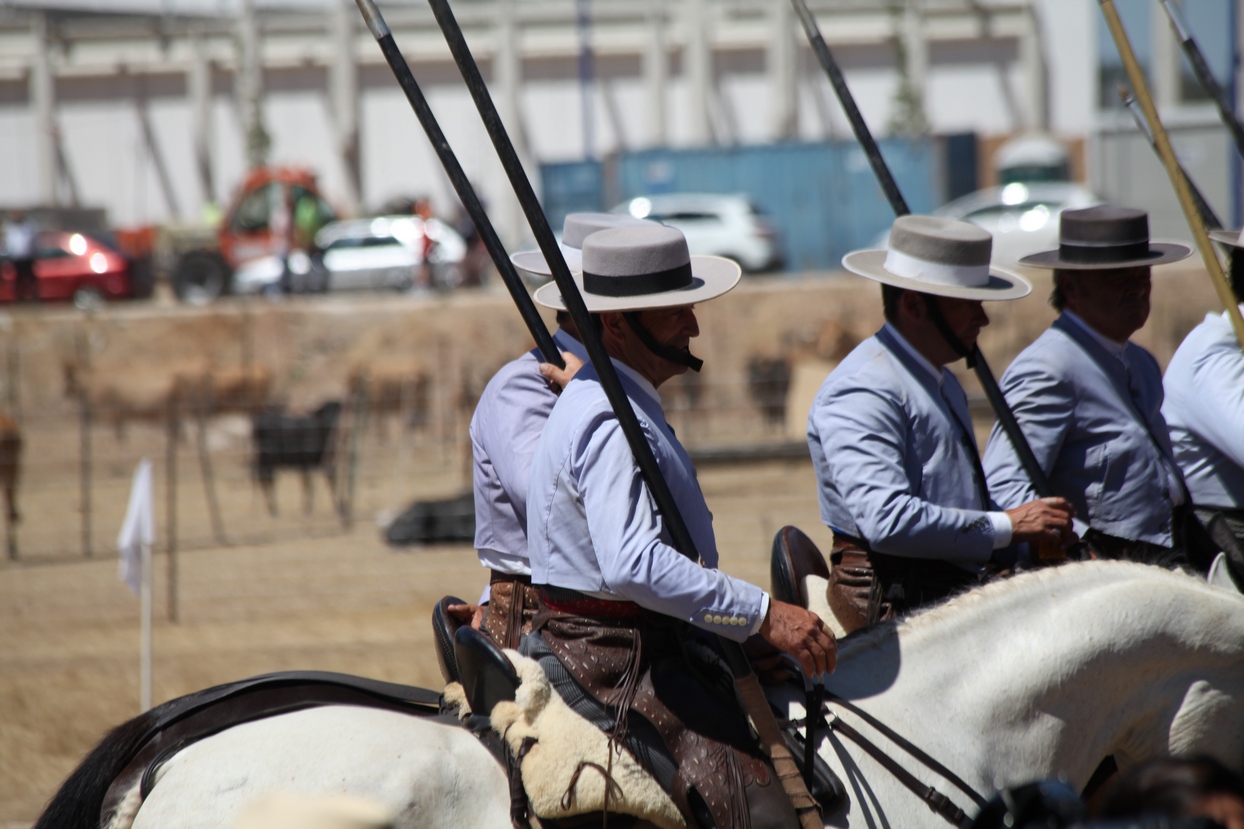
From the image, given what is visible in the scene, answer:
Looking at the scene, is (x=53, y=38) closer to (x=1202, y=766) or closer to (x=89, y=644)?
(x=89, y=644)

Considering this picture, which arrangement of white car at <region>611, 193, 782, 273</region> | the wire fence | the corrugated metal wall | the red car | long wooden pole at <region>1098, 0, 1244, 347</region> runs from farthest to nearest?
1. the corrugated metal wall
2. white car at <region>611, 193, 782, 273</region>
3. the red car
4. the wire fence
5. long wooden pole at <region>1098, 0, 1244, 347</region>

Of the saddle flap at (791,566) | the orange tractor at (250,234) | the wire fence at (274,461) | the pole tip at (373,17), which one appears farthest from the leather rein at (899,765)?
the orange tractor at (250,234)

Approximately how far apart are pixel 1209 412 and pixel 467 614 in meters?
2.41

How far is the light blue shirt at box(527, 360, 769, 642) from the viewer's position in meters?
2.64

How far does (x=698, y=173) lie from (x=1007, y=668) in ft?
87.3

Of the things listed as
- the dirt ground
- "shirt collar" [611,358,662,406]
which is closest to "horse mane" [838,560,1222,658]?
"shirt collar" [611,358,662,406]

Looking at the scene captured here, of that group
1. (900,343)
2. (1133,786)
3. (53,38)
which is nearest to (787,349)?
(900,343)

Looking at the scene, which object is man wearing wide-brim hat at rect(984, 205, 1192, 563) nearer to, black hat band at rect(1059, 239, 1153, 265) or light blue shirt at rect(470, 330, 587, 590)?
black hat band at rect(1059, 239, 1153, 265)

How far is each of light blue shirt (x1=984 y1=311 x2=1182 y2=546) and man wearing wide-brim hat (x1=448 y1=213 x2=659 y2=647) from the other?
4.57 feet

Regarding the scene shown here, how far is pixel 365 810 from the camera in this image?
1773 mm

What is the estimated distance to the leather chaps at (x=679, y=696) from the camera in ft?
8.89

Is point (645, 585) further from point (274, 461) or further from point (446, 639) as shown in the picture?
point (274, 461)

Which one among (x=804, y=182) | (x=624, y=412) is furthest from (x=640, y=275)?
(x=804, y=182)

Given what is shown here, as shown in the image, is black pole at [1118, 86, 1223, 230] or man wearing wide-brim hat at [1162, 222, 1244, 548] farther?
black pole at [1118, 86, 1223, 230]
